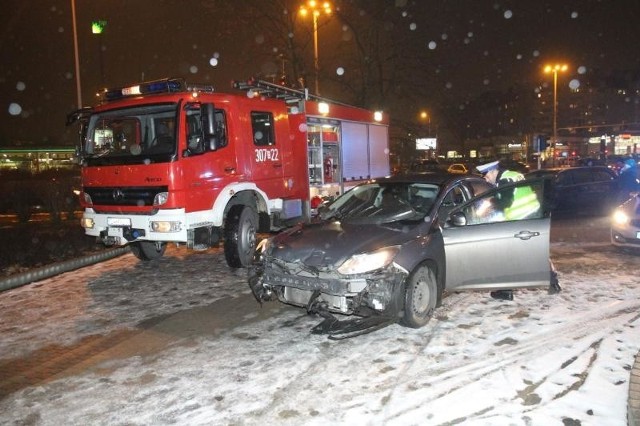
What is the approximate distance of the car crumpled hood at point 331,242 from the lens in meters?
5.46

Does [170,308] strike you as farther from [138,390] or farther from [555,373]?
[555,373]

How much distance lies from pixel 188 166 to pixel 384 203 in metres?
3.02

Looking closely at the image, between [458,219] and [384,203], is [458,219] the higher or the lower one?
the lower one

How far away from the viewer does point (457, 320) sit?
6141mm

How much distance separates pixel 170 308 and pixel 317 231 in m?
2.26

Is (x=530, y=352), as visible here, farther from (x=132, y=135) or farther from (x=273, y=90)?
(x=273, y=90)

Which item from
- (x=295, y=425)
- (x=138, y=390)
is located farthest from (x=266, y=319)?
(x=295, y=425)

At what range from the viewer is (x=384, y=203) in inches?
268

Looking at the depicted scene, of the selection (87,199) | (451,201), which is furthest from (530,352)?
(87,199)

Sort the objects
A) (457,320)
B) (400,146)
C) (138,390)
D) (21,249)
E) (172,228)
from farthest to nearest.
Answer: (400,146), (21,249), (172,228), (457,320), (138,390)

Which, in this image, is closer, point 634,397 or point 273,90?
point 634,397

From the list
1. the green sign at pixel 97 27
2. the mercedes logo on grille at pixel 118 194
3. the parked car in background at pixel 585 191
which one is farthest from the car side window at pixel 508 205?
the green sign at pixel 97 27

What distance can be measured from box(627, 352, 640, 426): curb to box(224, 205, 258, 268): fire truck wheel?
5622mm

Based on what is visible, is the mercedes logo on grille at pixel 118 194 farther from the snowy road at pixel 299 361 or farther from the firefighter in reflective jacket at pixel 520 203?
the firefighter in reflective jacket at pixel 520 203
